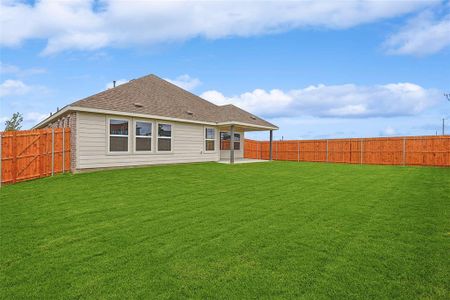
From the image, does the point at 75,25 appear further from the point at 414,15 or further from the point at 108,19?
the point at 414,15

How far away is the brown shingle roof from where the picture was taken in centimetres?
1407

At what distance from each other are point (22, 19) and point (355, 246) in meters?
13.2

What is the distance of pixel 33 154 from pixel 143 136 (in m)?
5.05

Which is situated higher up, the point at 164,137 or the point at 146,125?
the point at 146,125

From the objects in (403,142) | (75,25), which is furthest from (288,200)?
(403,142)

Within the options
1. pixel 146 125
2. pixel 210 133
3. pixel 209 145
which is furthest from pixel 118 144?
pixel 210 133

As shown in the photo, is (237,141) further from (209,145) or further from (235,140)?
(209,145)

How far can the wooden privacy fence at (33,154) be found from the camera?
10.5 meters

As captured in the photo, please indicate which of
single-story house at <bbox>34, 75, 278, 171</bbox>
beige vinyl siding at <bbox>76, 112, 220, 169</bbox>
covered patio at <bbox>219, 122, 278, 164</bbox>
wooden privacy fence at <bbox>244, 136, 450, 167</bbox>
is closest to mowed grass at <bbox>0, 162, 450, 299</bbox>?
beige vinyl siding at <bbox>76, 112, 220, 169</bbox>

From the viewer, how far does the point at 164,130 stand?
16062mm

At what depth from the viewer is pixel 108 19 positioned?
1015 cm

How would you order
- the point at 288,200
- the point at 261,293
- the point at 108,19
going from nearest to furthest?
the point at 261,293 → the point at 288,200 → the point at 108,19

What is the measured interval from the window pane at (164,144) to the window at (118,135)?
212 cm

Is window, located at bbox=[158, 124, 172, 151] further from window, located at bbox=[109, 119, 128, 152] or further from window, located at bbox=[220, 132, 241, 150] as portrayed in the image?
window, located at bbox=[220, 132, 241, 150]
